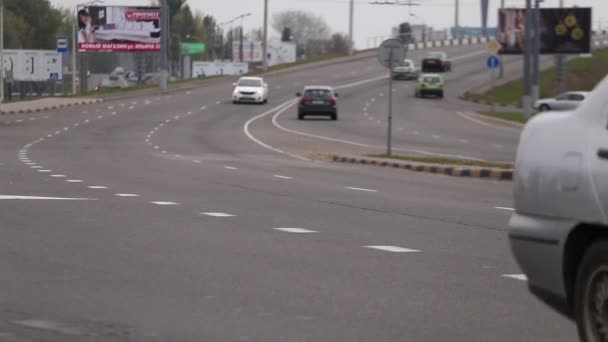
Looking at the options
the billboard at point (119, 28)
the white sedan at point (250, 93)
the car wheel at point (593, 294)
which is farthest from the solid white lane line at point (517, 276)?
the billboard at point (119, 28)

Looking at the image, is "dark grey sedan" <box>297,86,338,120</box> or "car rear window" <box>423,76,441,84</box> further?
"car rear window" <box>423,76,441,84</box>

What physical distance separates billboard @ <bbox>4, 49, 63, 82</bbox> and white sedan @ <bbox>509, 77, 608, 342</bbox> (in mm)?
→ 100415

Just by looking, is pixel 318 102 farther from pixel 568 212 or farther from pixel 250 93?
pixel 568 212

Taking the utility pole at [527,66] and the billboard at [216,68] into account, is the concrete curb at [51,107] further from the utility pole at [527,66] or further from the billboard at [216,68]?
the billboard at [216,68]

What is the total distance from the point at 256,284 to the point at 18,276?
181cm

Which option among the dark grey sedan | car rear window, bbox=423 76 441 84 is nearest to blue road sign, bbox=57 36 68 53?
car rear window, bbox=423 76 441 84

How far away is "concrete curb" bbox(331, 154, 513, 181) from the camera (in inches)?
1031

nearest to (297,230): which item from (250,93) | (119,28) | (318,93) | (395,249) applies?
(395,249)

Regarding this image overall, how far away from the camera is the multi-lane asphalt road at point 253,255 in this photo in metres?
7.96

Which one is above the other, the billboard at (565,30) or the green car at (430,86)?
the billboard at (565,30)

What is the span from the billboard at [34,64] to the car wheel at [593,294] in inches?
3975

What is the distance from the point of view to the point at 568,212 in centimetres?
659

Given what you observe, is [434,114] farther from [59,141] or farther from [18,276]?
[18,276]

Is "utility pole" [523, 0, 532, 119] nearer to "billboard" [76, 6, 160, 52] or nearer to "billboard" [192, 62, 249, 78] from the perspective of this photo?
"billboard" [76, 6, 160, 52]
